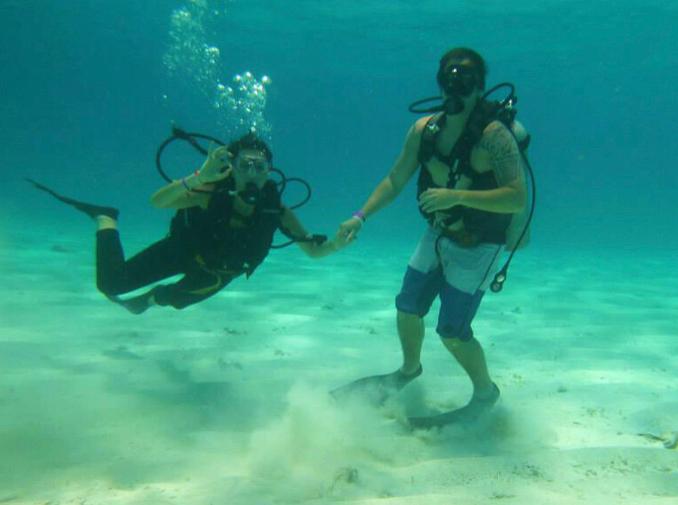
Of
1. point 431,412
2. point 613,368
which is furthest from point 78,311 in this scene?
point 613,368

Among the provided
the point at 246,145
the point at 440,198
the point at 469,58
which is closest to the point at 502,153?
the point at 440,198

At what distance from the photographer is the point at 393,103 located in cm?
7025

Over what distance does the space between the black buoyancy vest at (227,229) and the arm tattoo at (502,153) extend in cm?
202

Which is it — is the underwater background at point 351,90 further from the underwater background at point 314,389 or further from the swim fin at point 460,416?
the swim fin at point 460,416

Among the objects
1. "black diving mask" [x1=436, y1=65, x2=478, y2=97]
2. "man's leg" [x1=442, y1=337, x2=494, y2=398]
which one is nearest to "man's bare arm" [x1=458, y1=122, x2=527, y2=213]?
"black diving mask" [x1=436, y1=65, x2=478, y2=97]

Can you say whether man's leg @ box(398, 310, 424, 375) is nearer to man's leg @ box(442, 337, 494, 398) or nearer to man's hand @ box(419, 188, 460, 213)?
man's leg @ box(442, 337, 494, 398)

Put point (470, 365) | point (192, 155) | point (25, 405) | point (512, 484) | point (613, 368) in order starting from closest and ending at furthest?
1. point (512, 484)
2. point (25, 405)
3. point (470, 365)
4. point (613, 368)
5. point (192, 155)

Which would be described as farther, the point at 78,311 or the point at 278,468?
the point at 78,311

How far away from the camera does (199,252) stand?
190 inches

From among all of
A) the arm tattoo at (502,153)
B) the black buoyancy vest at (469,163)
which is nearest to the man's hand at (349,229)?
the black buoyancy vest at (469,163)

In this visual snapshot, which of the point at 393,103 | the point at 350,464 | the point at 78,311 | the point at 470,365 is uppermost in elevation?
the point at 393,103

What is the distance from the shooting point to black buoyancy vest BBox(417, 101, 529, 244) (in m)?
3.82

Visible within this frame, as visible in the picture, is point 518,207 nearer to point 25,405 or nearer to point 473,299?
point 473,299

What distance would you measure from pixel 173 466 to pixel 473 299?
2.52 meters
